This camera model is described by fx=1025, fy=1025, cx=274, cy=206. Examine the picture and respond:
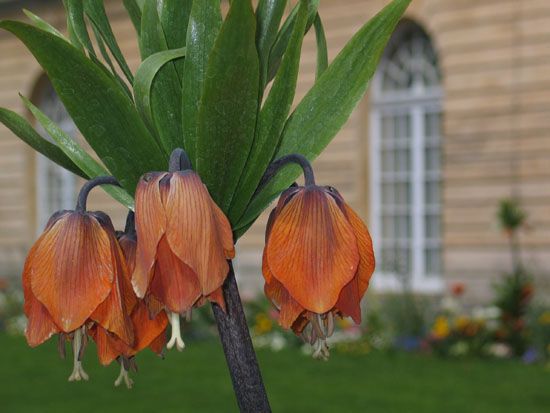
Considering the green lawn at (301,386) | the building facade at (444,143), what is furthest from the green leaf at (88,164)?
the building facade at (444,143)

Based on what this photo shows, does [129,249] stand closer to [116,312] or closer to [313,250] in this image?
[116,312]

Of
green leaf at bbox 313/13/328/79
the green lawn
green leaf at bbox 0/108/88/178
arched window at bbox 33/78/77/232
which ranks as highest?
green leaf at bbox 313/13/328/79

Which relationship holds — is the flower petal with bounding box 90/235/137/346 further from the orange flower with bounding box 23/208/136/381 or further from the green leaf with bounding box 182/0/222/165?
the green leaf with bounding box 182/0/222/165

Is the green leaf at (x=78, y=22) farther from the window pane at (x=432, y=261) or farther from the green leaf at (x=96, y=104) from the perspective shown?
the window pane at (x=432, y=261)

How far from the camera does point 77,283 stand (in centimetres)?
119

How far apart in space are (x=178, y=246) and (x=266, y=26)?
337 millimetres

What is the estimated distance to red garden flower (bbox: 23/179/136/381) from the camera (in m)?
1.18

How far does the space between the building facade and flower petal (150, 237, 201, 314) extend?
864 centimetres

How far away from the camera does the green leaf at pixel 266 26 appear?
1295mm

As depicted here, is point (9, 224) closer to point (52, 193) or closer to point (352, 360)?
point (52, 193)

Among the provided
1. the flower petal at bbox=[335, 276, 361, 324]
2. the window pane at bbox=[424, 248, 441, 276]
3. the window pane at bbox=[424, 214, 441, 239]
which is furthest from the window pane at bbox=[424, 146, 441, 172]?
the flower petal at bbox=[335, 276, 361, 324]

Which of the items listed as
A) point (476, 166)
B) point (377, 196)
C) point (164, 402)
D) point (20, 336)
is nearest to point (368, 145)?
point (377, 196)

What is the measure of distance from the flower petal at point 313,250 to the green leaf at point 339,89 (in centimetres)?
4

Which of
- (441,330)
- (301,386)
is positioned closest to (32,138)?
(301,386)
